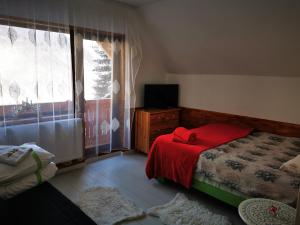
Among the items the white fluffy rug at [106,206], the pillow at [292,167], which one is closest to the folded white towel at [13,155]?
the white fluffy rug at [106,206]

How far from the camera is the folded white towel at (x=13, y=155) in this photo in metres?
1.59

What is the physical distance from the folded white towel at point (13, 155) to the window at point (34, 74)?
1.04 metres

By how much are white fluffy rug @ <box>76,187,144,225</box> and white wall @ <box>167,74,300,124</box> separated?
2.21 meters

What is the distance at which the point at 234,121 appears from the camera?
3.68 meters

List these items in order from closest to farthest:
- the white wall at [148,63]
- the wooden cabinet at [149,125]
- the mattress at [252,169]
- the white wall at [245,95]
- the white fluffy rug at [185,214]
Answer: the mattress at [252,169] → the white fluffy rug at [185,214] → the white wall at [245,95] → the wooden cabinet at [149,125] → the white wall at [148,63]

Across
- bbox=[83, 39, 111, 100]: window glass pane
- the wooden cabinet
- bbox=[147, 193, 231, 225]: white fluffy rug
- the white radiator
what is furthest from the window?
bbox=[147, 193, 231, 225]: white fluffy rug

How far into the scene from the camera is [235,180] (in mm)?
2184

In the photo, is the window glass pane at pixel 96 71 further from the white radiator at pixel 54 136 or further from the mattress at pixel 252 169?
the mattress at pixel 252 169

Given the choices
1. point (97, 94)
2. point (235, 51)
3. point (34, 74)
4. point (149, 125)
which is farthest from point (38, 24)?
Answer: point (235, 51)

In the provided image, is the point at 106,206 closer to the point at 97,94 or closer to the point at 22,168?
the point at 22,168

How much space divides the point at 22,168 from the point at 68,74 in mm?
1636

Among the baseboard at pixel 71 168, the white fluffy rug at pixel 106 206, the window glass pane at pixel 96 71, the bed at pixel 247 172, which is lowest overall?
the white fluffy rug at pixel 106 206

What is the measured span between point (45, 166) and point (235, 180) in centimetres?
169

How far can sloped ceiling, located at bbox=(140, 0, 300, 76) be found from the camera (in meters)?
2.57
